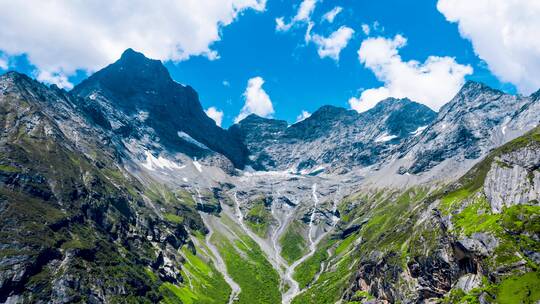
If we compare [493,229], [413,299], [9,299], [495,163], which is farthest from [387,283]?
[9,299]

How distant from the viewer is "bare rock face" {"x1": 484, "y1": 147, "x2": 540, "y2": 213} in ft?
528

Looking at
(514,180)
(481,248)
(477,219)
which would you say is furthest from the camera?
(514,180)

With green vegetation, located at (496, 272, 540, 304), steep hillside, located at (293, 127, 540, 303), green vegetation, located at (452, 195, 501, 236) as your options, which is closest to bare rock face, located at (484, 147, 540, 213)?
steep hillside, located at (293, 127, 540, 303)

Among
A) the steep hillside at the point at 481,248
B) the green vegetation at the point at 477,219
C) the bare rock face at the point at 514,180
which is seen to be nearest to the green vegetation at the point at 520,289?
the steep hillside at the point at 481,248

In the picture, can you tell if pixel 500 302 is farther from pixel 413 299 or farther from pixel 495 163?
pixel 495 163

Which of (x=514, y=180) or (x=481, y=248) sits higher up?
(x=514, y=180)

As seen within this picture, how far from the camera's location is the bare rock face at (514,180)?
161 m

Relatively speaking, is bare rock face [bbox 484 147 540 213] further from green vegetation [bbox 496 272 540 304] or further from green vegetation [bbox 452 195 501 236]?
green vegetation [bbox 496 272 540 304]

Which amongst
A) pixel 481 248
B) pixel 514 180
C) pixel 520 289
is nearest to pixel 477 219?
pixel 481 248

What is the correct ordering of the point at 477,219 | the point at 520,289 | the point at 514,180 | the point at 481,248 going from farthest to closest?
the point at 514,180, the point at 477,219, the point at 481,248, the point at 520,289

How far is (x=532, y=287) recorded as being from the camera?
11512cm

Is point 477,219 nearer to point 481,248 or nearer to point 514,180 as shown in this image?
point 481,248

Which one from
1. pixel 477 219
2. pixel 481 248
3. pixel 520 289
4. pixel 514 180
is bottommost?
pixel 520 289

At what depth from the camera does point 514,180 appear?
169875mm
